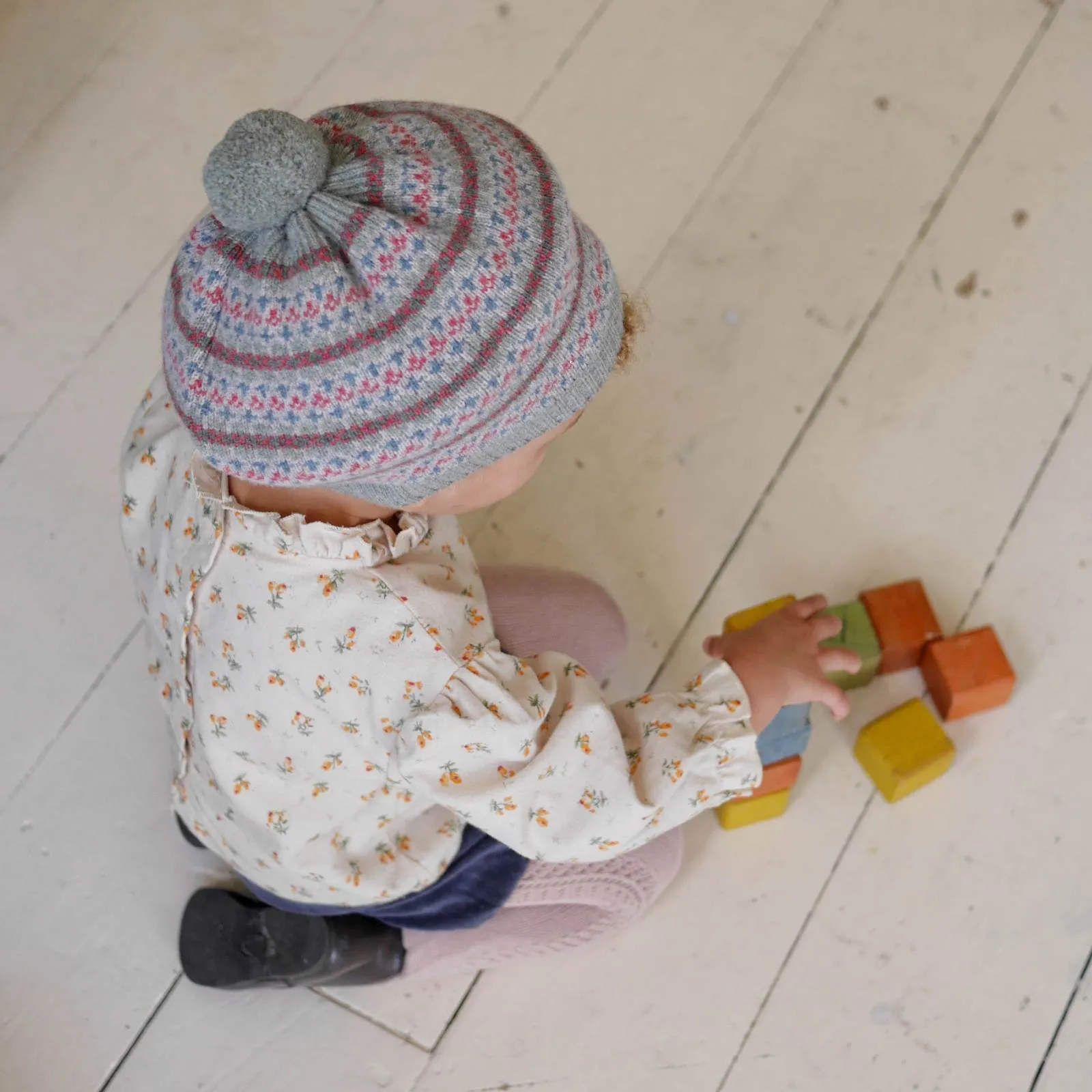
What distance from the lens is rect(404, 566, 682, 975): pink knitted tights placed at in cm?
100

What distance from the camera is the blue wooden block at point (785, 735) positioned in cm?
104

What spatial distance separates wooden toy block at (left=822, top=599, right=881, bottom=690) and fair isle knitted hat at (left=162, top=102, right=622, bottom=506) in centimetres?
53

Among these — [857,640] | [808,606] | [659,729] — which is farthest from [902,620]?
[659,729]

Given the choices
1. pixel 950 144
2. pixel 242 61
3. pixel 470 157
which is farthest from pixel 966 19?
pixel 470 157

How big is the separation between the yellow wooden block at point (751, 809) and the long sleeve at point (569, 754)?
7.4 inches


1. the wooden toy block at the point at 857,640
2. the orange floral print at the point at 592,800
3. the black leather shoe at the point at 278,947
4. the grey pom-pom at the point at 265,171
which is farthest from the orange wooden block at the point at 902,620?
the grey pom-pom at the point at 265,171

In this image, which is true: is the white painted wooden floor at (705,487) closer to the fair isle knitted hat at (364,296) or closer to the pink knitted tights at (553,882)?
the pink knitted tights at (553,882)

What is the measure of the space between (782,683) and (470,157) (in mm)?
479

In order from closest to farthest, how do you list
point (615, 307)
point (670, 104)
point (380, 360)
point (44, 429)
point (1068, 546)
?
point (380, 360) → point (615, 307) → point (1068, 546) → point (44, 429) → point (670, 104)

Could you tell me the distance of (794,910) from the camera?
108 cm

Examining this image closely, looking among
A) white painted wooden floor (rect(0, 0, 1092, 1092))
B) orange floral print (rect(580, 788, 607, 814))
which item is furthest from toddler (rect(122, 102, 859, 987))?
white painted wooden floor (rect(0, 0, 1092, 1092))

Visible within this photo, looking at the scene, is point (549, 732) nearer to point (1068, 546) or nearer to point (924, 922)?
point (924, 922)

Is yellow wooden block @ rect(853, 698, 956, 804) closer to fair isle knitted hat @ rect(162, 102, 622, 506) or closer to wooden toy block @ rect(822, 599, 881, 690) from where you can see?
wooden toy block @ rect(822, 599, 881, 690)

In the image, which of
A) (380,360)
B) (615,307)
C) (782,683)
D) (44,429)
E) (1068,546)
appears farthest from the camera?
(44,429)
